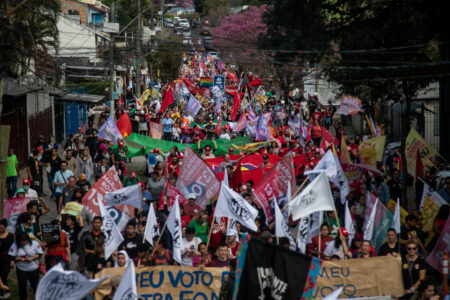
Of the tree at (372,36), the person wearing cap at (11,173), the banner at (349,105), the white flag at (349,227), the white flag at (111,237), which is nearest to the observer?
the white flag at (111,237)

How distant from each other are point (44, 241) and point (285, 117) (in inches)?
1047

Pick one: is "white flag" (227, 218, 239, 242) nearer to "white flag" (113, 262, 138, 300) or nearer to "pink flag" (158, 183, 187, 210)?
"pink flag" (158, 183, 187, 210)

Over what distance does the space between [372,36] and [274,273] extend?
8.81 metres

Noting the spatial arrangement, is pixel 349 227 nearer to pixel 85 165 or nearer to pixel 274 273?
pixel 274 273

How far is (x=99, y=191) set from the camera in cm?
1384

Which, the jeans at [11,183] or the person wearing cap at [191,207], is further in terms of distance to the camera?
the jeans at [11,183]

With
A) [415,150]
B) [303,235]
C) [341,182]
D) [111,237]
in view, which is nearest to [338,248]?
[303,235]

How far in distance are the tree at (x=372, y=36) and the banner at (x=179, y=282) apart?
6411mm

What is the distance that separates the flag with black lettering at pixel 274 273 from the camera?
7.97 m

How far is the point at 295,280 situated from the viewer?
7.96m

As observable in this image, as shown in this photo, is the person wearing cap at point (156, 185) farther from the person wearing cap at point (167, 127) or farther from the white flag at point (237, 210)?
the person wearing cap at point (167, 127)

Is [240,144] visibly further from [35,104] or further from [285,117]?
[285,117]

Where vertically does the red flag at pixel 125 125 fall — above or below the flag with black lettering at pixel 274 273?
above

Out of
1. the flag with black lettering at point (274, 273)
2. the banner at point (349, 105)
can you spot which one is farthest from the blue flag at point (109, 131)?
the flag with black lettering at point (274, 273)
